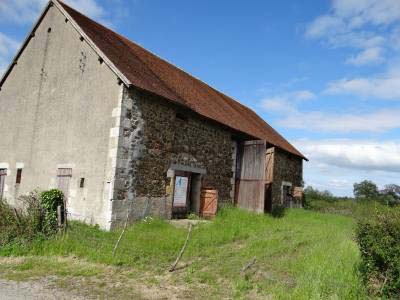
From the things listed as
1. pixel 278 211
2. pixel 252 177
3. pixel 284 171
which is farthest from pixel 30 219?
pixel 284 171

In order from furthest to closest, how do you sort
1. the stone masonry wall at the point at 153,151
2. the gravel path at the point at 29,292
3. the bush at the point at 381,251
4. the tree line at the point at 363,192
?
the tree line at the point at 363,192
the stone masonry wall at the point at 153,151
the bush at the point at 381,251
the gravel path at the point at 29,292

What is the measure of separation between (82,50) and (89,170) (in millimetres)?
4053

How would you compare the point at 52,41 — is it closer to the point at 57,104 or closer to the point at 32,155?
the point at 57,104

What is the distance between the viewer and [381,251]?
5914 millimetres

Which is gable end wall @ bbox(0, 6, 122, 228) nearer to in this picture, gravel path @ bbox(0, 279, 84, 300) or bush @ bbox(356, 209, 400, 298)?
gravel path @ bbox(0, 279, 84, 300)

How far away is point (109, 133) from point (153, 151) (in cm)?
152

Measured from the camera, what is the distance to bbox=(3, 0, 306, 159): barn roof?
11727 millimetres

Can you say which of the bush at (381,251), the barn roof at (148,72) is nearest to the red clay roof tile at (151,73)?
the barn roof at (148,72)

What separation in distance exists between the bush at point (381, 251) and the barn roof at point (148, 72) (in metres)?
7.22

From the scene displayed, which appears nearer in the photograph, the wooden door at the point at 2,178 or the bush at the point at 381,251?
the bush at the point at 381,251

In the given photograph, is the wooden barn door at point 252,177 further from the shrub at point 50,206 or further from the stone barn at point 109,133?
the shrub at point 50,206

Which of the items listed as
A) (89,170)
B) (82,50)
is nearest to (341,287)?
(89,170)

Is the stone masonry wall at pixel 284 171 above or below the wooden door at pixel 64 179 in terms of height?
above

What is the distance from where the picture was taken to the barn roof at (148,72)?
1173 cm
